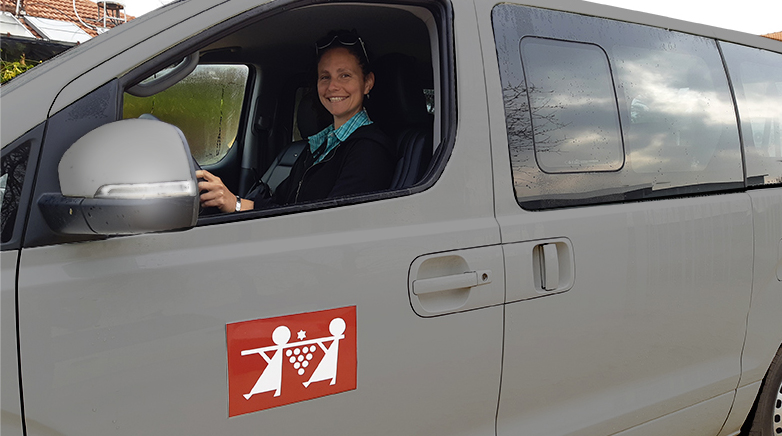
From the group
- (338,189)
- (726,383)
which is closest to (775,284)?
(726,383)

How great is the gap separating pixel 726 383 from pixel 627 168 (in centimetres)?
92

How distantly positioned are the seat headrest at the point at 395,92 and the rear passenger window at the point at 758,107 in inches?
44.8

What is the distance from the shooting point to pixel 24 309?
1.12 m

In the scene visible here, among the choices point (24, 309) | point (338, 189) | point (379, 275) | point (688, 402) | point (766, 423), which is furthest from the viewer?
point (766, 423)

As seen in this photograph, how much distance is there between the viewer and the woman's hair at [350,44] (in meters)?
2.33

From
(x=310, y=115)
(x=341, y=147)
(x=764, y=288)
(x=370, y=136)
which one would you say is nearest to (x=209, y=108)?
(x=310, y=115)

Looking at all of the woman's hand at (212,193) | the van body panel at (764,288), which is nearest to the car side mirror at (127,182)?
the woman's hand at (212,193)

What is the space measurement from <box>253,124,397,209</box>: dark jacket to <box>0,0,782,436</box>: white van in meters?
0.09

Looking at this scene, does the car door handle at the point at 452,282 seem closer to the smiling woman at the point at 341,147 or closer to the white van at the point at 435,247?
the white van at the point at 435,247

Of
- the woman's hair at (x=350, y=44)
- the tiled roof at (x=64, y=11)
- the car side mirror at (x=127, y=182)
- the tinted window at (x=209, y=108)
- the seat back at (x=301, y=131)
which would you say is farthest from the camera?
the tiled roof at (x=64, y=11)

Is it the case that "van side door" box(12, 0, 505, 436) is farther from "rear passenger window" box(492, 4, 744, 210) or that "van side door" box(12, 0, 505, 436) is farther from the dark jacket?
the dark jacket

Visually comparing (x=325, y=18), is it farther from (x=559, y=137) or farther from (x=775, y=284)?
(x=775, y=284)

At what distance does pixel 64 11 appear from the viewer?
1231cm

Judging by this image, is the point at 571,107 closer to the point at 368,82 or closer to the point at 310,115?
the point at 368,82
